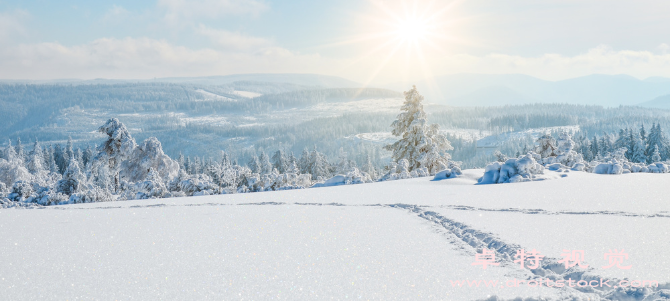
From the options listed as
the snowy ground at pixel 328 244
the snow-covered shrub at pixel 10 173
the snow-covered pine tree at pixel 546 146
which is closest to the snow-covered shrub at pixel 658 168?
the snowy ground at pixel 328 244

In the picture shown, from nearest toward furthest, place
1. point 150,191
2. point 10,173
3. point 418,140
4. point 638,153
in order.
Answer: point 150,191, point 418,140, point 10,173, point 638,153

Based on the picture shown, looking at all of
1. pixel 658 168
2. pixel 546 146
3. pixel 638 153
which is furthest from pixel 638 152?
pixel 658 168

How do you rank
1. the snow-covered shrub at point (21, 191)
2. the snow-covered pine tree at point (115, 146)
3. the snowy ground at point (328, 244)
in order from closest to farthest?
the snowy ground at point (328, 244)
the snow-covered shrub at point (21, 191)
the snow-covered pine tree at point (115, 146)

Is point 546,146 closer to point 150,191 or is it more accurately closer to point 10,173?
point 150,191

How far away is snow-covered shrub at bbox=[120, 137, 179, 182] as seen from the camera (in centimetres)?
2764

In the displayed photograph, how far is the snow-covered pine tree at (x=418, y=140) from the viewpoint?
23.1m

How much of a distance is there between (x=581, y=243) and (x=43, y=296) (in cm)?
629

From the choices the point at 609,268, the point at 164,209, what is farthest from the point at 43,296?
the point at 609,268

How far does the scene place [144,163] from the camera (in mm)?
27578

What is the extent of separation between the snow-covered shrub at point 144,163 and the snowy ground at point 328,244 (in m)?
21.7

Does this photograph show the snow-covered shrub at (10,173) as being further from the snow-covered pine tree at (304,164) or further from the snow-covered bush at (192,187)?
the snow-covered pine tree at (304,164)

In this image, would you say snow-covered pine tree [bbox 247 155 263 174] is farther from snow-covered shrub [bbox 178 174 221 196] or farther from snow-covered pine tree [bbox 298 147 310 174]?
snow-covered shrub [bbox 178 174 221 196]

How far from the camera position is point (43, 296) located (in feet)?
11.5

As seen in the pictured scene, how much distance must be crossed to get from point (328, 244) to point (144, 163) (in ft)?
90.2
